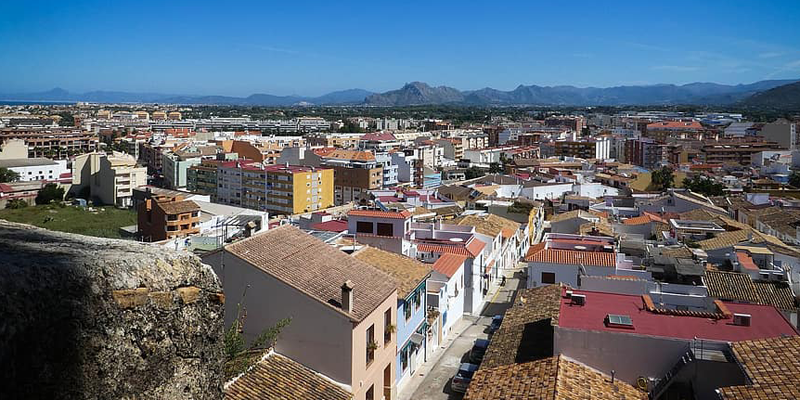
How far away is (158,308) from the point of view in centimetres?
268

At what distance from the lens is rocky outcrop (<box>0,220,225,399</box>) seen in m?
2.30

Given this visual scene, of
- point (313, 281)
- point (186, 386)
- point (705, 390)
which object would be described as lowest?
point (705, 390)

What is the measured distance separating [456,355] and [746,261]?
27.9ft

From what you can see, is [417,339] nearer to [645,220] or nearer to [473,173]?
[645,220]

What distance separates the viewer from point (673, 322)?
11.2 metres

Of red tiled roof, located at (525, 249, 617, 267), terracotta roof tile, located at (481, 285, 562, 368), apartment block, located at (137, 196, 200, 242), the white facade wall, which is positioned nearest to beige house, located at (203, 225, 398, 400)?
terracotta roof tile, located at (481, 285, 562, 368)

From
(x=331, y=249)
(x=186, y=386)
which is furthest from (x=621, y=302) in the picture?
(x=186, y=386)

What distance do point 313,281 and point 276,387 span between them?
1.94m

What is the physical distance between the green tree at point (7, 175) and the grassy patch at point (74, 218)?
980 centimetres

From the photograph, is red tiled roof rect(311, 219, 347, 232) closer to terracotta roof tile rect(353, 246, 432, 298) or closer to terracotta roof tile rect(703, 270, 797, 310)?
terracotta roof tile rect(353, 246, 432, 298)

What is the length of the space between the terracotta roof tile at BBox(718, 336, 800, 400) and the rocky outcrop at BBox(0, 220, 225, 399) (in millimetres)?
7193

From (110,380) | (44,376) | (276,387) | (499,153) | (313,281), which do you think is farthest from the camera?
(499,153)

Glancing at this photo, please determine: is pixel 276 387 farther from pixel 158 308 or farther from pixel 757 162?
pixel 757 162

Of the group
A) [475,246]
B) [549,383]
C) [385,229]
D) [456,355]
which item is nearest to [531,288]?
[456,355]
